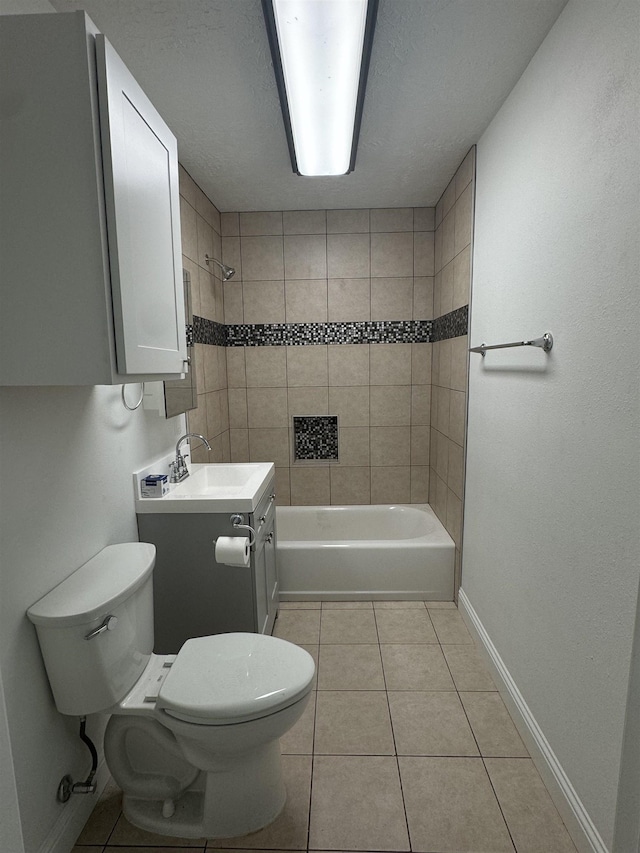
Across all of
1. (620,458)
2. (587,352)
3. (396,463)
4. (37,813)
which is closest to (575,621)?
(620,458)

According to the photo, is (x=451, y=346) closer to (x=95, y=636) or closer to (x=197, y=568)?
(x=197, y=568)

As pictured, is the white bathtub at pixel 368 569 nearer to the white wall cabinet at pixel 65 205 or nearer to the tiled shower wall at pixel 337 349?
the tiled shower wall at pixel 337 349

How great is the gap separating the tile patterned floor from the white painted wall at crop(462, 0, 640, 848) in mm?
214

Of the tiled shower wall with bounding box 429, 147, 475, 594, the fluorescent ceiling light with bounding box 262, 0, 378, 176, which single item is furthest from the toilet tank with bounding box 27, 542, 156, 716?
the tiled shower wall with bounding box 429, 147, 475, 594

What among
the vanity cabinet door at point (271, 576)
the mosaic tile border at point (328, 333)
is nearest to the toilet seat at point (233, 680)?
the vanity cabinet door at point (271, 576)

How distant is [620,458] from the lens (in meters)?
1.17

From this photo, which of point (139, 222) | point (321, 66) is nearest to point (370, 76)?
point (321, 66)

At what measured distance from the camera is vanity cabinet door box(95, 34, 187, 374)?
1.07 meters

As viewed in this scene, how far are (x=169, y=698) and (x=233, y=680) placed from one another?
183 millimetres

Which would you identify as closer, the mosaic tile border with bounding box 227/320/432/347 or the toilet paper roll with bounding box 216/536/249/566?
the toilet paper roll with bounding box 216/536/249/566

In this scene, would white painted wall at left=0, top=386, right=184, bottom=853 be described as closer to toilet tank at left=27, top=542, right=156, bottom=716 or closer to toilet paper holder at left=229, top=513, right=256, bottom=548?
toilet tank at left=27, top=542, right=156, bottom=716

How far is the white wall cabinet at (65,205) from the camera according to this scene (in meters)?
1.02

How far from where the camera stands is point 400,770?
5.43ft

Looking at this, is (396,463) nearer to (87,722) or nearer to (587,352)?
(587,352)
